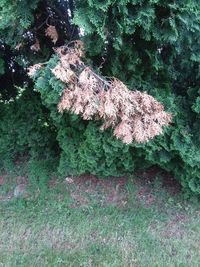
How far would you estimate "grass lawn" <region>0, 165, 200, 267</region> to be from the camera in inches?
144

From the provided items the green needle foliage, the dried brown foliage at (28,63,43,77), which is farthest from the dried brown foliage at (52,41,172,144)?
the dried brown foliage at (28,63,43,77)

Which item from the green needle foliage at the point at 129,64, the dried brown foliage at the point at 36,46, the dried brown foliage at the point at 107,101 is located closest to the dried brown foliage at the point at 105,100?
the dried brown foliage at the point at 107,101

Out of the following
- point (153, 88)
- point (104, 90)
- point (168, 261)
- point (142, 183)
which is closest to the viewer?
point (104, 90)

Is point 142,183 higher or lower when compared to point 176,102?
lower

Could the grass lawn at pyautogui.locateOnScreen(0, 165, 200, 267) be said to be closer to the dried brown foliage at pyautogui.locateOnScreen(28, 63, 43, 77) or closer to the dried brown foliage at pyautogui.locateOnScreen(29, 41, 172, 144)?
the dried brown foliage at pyautogui.locateOnScreen(29, 41, 172, 144)

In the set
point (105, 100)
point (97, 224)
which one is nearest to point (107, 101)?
point (105, 100)

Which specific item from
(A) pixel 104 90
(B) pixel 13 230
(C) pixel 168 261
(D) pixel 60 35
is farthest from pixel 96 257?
(D) pixel 60 35

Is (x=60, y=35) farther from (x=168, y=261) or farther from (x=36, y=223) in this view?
→ (x=168, y=261)

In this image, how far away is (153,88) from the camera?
3916 mm

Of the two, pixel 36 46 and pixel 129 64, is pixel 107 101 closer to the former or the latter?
pixel 129 64

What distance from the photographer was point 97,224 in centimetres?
414

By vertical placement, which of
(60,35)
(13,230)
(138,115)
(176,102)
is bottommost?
(13,230)

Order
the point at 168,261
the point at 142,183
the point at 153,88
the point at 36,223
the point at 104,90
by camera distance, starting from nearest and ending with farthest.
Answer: the point at 104,90, the point at 168,261, the point at 153,88, the point at 36,223, the point at 142,183

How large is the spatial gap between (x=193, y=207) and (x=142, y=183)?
77 centimetres
